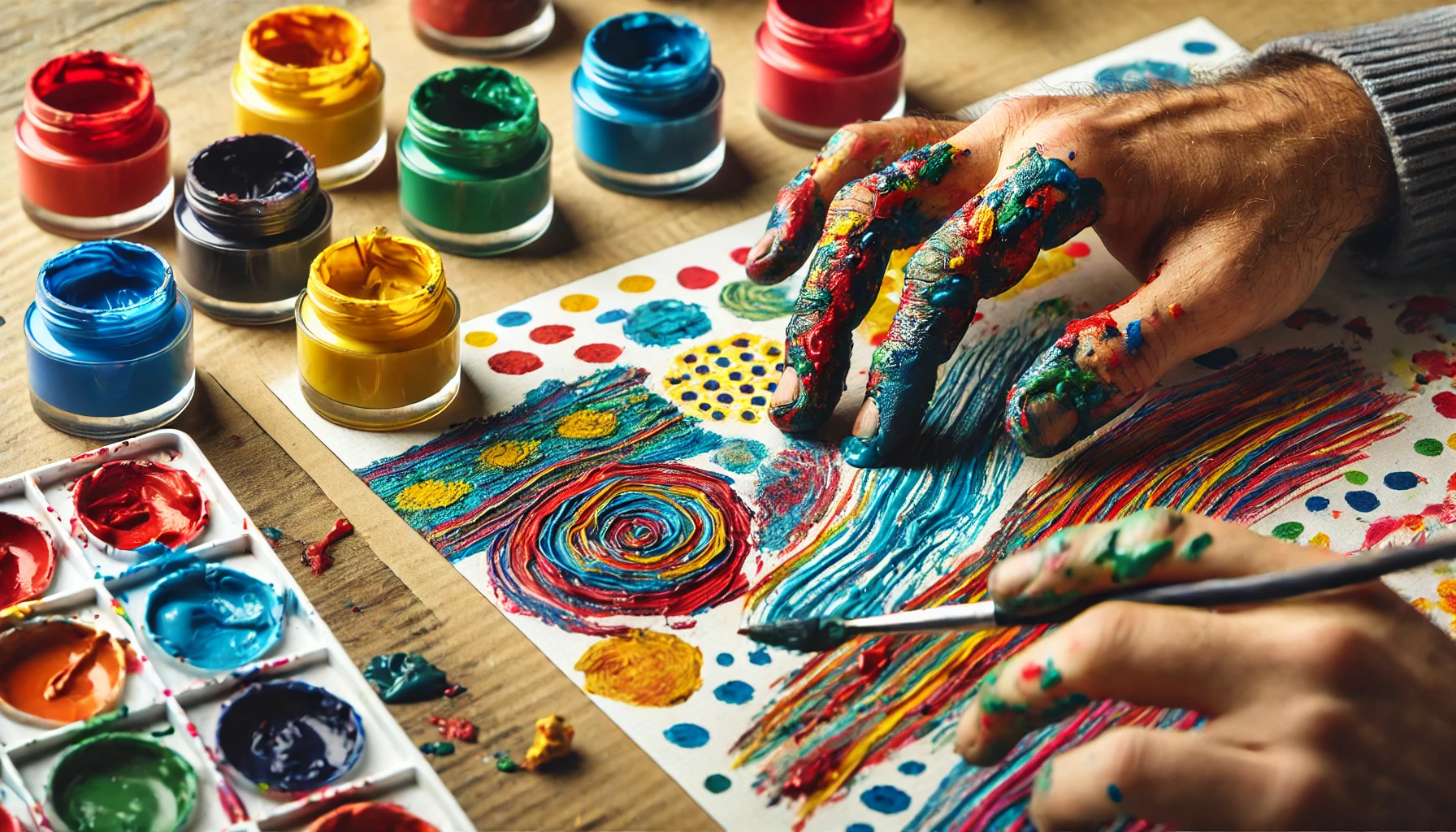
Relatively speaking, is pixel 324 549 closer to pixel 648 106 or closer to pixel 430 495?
pixel 430 495

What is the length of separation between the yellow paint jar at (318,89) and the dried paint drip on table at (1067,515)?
114 cm

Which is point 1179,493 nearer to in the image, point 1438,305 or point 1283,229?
point 1283,229

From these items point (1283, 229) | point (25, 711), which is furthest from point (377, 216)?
point (1283, 229)

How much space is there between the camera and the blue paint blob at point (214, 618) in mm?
1608

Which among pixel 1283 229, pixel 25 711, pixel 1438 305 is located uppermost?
pixel 1283 229

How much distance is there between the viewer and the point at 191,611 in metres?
1.65

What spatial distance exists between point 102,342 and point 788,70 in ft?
3.71

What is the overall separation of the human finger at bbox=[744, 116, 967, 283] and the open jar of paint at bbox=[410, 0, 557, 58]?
76 centimetres

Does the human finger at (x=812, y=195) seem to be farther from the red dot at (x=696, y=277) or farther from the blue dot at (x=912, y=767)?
the blue dot at (x=912, y=767)

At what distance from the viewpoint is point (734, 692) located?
64.7 inches

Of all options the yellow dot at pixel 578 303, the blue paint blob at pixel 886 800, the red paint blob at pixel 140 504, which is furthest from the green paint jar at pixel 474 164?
the blue paint blob at pixel 886 800

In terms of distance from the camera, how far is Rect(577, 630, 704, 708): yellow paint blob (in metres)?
1.64

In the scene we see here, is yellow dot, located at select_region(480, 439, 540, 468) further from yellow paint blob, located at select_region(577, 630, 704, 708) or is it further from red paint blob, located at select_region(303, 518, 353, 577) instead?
yellow paint blob, located at select_region(577, 630, 704, 708)

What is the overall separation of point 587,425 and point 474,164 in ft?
1.48
